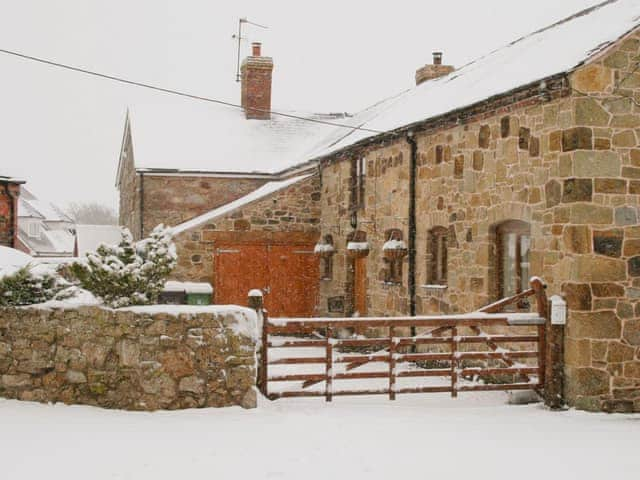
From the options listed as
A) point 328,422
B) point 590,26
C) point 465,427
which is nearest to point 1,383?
point 328,422

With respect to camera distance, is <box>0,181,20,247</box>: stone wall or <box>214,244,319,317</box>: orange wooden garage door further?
<box>0,181,20,247</box>: stone wall

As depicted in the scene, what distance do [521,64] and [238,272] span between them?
30.5 feet

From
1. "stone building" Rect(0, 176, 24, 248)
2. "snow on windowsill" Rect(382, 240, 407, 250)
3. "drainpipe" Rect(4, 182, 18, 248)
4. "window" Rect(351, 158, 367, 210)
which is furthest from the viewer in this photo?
"drainpipe" Rect(4, 182, 18, 248)

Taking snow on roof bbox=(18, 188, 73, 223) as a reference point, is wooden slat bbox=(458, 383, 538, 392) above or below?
below

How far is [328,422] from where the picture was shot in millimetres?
8648

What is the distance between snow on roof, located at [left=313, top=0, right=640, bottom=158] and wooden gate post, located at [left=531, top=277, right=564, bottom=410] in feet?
10.4

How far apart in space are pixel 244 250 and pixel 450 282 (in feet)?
23.8

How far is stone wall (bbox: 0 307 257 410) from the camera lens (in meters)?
A: 8.99

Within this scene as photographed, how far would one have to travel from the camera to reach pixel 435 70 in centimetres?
1961

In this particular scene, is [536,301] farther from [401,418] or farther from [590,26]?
[590,26]

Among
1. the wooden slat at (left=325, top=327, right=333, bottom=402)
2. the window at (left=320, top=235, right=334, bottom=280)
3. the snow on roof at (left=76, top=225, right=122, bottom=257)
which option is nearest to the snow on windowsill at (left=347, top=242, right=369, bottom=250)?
the window at (left=320, top=235, right=334, bottom=280)

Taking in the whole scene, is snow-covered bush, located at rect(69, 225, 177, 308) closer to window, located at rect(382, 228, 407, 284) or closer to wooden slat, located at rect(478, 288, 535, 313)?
wooden slat, located at rect(478, 288, 535, 313)

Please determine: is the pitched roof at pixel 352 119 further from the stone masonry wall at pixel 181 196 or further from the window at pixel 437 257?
the window at pixel 437 257

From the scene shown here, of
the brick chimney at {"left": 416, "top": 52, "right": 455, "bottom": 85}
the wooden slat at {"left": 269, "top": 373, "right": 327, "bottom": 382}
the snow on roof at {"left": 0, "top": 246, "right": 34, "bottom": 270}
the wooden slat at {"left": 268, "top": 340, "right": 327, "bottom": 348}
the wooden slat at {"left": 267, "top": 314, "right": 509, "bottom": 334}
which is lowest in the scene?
the wooden slat at {"left": 269, "top": 373, "right": 327, "bottom": 382}
